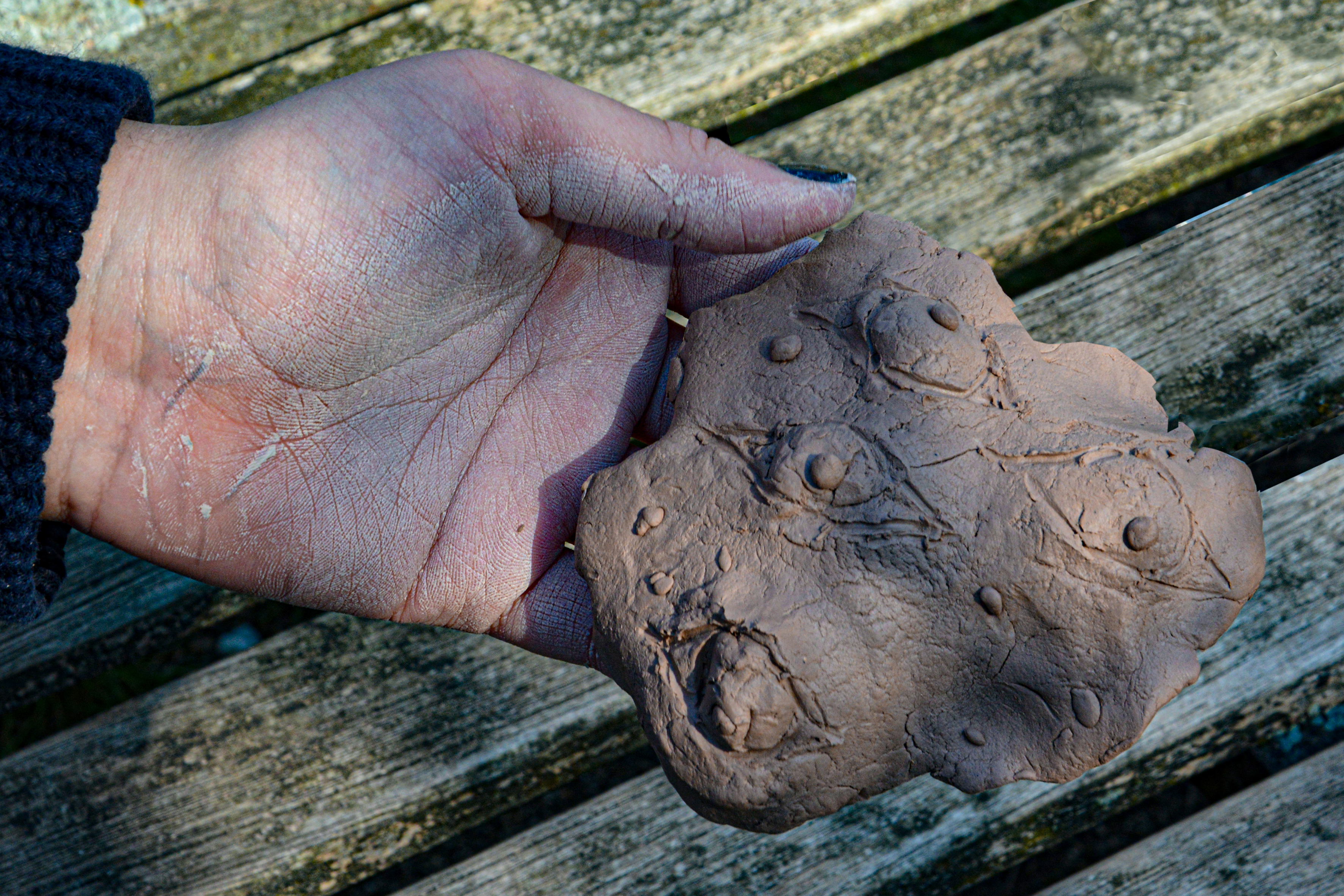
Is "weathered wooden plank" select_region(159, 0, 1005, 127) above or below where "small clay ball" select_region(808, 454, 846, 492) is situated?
above

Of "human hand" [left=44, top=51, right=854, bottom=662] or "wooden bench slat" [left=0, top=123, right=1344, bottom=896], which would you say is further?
"wooden bench slat" [left=0, top=123, right=1344, bottom=896]

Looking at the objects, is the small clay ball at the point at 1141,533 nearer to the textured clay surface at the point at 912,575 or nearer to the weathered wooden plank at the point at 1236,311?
the textured clay surface at the point at 912,575

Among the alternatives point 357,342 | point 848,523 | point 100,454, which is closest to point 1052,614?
Answer: point 848,523

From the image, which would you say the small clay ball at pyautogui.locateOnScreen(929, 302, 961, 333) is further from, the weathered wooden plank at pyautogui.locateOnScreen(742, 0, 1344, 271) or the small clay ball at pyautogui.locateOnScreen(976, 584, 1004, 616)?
the weathered wooden plank at pyautogui.locateOnScreen(742, 0, 1344, 271)

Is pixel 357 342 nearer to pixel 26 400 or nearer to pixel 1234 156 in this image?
pixel 26 400

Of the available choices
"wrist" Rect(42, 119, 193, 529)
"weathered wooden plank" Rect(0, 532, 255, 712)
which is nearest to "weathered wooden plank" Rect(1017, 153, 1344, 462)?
"wrist" Rect(42, 119, 193, 529)

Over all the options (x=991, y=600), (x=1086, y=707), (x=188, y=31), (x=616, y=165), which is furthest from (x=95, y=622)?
(x=1086, y=707)

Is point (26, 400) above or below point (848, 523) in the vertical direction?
above

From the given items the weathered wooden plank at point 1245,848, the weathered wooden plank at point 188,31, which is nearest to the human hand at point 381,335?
the weathered wooden plank at point 188,31
